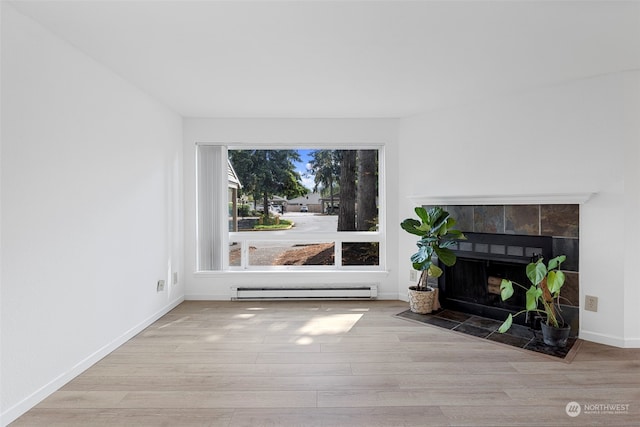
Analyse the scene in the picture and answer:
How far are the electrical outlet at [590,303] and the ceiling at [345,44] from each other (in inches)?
75.8

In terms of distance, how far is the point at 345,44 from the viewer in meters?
2.13

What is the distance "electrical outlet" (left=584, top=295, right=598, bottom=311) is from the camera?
8.93 ft

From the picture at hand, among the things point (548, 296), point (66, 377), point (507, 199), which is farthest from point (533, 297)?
point (66, 377)

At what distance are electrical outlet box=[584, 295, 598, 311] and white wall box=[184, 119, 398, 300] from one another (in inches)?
72.8

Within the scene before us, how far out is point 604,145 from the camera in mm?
2678

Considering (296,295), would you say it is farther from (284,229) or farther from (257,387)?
(257,387)

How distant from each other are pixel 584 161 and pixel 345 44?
7.74ft

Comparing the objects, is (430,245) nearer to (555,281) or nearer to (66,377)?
(555,281)

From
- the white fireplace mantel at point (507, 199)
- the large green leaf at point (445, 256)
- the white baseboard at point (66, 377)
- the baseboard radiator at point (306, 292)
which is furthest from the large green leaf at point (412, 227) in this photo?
the white baseboard at point (66, 377)

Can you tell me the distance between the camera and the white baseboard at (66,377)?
1746mm

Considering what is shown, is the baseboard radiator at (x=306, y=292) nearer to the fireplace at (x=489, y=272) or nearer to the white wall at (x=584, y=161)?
the fireplace at (x=489, y=272)

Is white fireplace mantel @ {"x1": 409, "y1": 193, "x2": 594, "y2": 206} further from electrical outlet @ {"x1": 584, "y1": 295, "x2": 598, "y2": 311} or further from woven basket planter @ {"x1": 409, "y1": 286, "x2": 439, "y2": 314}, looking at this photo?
woven basket planter @ {"x1": 409, "y1": 286, "x2": 439, "y2": 314}

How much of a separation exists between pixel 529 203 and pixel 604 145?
72cm

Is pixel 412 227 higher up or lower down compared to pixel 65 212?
lower down
